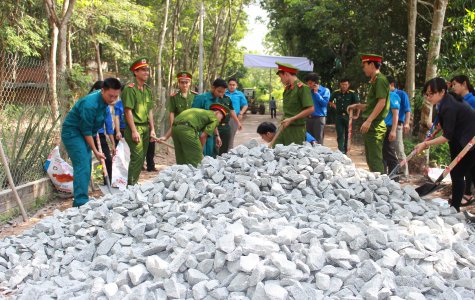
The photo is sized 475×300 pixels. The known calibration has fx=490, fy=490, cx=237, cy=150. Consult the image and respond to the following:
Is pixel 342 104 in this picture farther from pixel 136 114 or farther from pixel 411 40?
pixel 136 114

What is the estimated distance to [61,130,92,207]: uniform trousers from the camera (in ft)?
16.4

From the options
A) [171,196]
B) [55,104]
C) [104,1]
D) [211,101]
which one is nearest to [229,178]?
[171,196]

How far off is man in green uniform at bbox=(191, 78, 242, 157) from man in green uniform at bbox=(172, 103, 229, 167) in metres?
0.95

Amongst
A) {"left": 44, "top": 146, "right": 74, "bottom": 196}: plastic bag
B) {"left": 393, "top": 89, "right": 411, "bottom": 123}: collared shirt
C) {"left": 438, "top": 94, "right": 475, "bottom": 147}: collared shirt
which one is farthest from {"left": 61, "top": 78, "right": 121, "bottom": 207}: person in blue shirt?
{"left": 393, "top": 89, "right": 411, "bottom": 123}: collared shirt

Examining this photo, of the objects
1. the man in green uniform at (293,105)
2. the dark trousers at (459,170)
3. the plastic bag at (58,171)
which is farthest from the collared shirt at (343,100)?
the plastic bag at (58,171)

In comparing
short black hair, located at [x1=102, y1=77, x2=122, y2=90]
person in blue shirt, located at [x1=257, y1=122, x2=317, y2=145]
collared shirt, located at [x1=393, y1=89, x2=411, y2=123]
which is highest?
short black hair, located at [x1=102, y1=77, x2=122, y2=90]

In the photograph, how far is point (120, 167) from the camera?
545cm

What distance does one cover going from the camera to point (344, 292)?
2.83 metres

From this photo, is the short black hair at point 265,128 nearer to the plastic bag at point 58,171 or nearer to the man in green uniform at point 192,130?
the man in green uniform at point 192,130

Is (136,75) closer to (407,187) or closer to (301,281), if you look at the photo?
(407,187)

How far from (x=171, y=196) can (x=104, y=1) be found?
33.3ft

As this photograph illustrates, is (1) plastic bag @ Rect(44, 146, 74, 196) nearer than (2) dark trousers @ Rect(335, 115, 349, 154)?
Yes

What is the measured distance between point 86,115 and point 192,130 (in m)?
1.16

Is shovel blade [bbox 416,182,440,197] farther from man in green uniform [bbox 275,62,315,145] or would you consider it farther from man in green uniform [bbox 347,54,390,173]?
man in green uniform [bbox 275,62,315,145]
